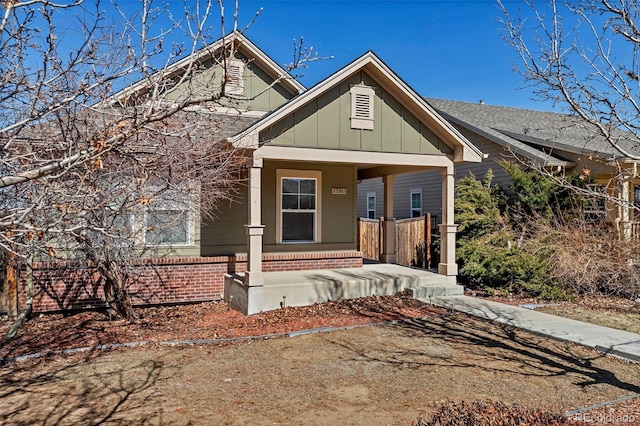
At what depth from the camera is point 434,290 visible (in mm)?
10914

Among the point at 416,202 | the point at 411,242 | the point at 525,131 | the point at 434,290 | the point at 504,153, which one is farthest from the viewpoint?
the point at 416,202

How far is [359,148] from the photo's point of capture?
10.3m

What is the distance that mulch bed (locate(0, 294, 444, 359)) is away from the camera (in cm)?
759

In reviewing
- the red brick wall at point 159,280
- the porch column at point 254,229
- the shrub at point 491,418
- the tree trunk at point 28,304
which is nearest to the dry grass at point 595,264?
the red brick wall at point 159,280

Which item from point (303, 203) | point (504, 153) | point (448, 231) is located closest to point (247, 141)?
point (303, 203)

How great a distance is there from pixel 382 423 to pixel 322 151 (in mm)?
6491

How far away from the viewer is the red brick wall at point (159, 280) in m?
9.58

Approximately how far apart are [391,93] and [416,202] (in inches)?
361

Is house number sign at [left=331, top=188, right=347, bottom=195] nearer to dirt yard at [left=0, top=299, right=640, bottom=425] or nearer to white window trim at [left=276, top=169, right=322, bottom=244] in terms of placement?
white window trim at [left=276, top=169, right=322, bottom=244]

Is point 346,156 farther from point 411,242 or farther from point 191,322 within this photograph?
point 411,242

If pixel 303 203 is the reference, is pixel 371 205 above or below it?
above

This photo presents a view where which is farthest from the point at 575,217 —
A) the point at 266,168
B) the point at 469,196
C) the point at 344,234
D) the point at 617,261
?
the point at 266,168

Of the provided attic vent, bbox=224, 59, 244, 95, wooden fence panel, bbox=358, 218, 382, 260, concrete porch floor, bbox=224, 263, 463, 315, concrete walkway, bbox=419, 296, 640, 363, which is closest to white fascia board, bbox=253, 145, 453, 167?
attic vent, bbox=224, 59, 244, 95

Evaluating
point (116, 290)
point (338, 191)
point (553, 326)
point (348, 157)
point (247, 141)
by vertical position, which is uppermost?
point (247, 141)
